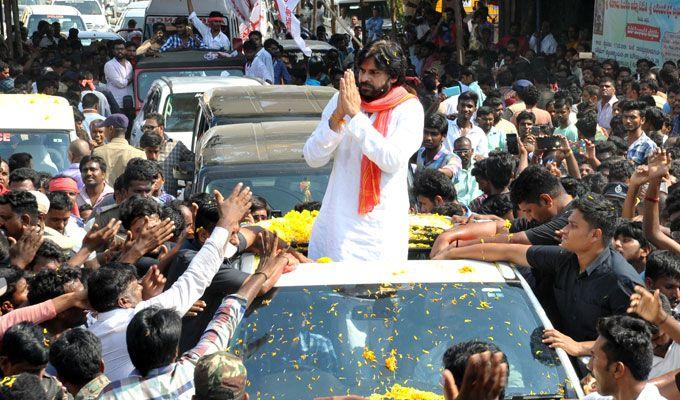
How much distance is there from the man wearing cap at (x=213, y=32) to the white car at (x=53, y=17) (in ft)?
28.5

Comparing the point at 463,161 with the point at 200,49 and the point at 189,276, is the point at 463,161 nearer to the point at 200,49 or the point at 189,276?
the point at 189,276

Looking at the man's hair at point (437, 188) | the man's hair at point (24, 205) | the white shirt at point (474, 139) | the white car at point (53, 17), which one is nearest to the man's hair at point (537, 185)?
the man's hair at point (437, 188)

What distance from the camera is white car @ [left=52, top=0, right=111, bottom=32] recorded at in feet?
116

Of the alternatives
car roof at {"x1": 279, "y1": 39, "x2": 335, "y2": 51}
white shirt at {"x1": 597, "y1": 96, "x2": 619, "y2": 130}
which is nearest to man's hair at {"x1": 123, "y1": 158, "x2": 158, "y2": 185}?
white shirt at {"x1": 597, "y1": 96, "x2": 619, "y2": 130}

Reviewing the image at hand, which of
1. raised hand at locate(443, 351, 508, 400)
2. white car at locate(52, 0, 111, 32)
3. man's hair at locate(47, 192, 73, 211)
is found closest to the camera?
raised hand at locate(443, 351, 508, 400)

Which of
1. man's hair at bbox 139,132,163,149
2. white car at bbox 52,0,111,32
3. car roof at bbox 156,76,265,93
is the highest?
man's hair at bbox 139,132,163,149

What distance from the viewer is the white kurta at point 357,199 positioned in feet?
19.8

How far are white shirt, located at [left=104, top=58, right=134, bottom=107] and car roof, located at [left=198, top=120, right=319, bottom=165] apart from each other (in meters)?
8.48

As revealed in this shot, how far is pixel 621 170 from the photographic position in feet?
29.5

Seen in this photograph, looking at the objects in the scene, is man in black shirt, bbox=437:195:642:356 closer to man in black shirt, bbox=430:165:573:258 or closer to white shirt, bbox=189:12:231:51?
man in black shirt, bbox=430:165:573:258

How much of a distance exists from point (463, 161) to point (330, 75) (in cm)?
→ 828

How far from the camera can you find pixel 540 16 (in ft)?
81.6

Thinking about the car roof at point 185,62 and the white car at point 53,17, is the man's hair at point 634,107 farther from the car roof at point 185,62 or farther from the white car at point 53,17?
the white car at point 53,17

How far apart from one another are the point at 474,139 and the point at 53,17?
21432 millimetres
